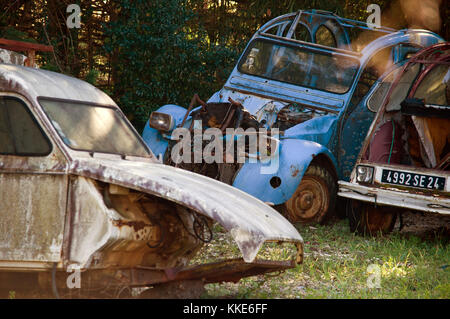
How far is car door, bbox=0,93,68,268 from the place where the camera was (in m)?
3.98

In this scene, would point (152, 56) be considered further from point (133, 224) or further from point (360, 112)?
point (133, 224)

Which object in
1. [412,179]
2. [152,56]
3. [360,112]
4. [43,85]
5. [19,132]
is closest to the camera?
[19,132]

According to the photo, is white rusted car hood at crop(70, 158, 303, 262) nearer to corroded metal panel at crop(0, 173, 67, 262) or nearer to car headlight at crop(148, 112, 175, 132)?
corroded metal panel at crop(0, 173, 67, 262)

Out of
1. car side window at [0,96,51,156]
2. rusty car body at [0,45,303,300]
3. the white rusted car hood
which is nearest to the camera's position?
the white rusted car hood

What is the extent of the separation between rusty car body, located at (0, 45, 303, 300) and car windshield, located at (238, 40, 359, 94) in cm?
463

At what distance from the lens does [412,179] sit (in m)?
6.80

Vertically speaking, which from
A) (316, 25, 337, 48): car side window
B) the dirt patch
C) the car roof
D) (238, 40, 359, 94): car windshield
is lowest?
Result: the dirt patch

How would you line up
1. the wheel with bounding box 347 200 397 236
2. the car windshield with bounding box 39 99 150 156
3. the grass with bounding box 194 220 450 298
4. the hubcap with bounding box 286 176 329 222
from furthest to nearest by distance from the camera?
the hubcap with bounding box 286 176 329 222 → the wheel with bounding box 347 200 397 236 → the grass with bounding box 194 220 450 298 → the car windshield with bounding box 39 99 150 156

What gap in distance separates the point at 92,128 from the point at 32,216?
34.6 inches

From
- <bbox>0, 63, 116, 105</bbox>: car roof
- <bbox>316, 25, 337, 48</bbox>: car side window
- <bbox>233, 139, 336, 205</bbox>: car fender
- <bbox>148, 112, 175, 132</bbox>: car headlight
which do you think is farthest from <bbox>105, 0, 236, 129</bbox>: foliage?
<bbox>0, 63, 116, 105</bbox>: car roof

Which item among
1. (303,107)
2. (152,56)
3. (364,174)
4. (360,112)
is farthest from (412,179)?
(152,56)

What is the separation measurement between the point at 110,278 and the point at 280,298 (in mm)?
1343
